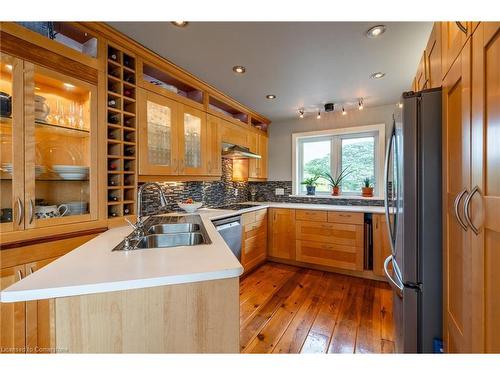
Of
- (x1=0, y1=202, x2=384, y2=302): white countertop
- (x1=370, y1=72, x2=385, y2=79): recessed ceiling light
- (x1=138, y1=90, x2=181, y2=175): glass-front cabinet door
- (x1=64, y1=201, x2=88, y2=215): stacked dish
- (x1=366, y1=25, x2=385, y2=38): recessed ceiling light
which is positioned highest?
(x1=370, y1=72, x2=385, y2=79): recessed ceiling light

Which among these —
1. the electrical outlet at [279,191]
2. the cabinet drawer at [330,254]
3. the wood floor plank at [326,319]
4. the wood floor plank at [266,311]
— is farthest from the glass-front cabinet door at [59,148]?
the electrical outlet at [279,191]

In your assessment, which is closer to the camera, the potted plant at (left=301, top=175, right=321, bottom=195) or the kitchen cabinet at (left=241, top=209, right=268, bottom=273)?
the kitchen cabinet at (left=241, top=209, right=268, bottom=273)

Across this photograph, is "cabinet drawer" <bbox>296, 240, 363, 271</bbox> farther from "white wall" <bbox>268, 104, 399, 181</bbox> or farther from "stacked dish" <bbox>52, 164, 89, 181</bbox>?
"stacked dish" <bbox>52, 164, 89, 181</bbox>

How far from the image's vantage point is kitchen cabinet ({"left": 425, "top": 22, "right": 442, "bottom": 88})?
1109 millimetres

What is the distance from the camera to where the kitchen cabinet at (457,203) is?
75 cm

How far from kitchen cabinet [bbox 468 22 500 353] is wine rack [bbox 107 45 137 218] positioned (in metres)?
1.99

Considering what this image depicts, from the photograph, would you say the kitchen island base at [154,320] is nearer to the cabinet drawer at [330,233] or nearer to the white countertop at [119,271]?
the white countertop at [119,271]

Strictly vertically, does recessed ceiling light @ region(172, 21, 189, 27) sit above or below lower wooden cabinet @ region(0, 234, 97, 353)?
above

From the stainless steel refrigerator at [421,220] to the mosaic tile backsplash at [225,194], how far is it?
2163mm

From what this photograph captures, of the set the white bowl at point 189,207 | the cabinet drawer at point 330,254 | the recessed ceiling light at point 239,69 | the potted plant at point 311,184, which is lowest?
the cabinet drawer at point 330,254

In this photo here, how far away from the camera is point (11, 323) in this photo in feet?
3.68

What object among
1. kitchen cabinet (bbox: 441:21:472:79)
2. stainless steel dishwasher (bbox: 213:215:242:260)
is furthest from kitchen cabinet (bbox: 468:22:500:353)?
stainless steel dishwasher (bbox: 213:215:242:260)
